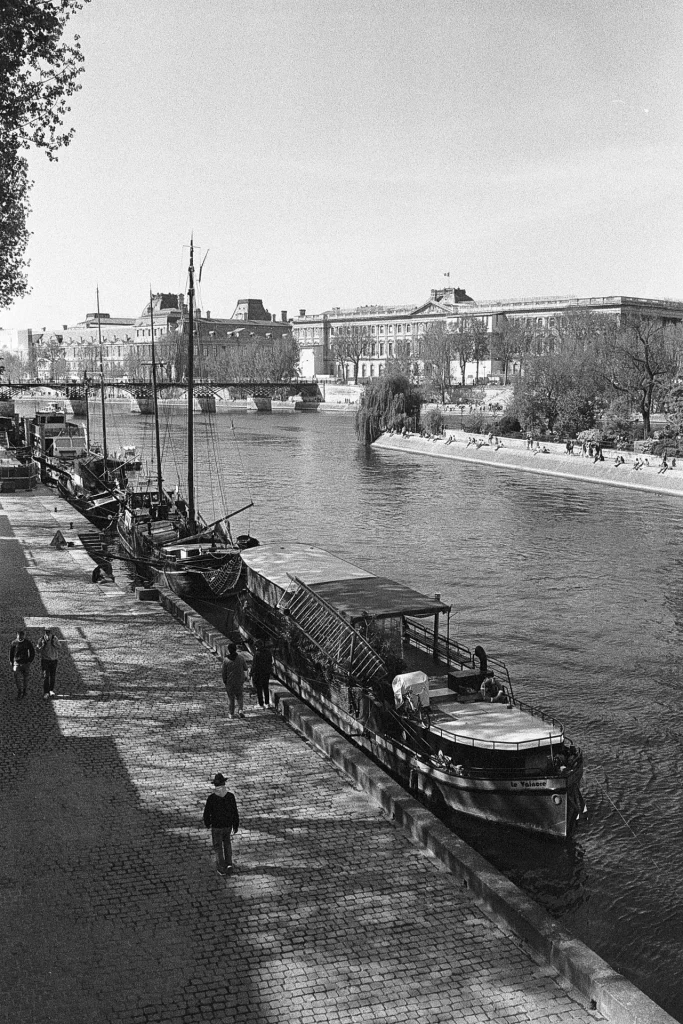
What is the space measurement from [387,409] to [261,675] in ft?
253

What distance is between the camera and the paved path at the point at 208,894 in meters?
9.48

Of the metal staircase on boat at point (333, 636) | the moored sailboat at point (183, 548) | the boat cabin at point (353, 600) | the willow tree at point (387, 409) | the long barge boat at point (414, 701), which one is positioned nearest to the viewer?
the long barge boat at point (414, 701)

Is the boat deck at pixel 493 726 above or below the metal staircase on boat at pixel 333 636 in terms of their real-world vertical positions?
below

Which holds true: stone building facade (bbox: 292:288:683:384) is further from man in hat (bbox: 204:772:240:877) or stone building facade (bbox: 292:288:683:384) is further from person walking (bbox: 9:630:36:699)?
man in hat (bbox: 204:772:240:877)

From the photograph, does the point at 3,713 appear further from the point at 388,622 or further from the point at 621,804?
the point at 621,804

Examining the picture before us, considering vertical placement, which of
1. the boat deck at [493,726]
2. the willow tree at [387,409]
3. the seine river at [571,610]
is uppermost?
the willow tree at [387,409]

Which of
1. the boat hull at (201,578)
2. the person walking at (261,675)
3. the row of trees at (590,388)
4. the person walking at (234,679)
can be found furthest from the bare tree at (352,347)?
the person walking at (234,679)

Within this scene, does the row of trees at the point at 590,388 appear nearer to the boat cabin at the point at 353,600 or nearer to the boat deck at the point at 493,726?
the boat cabin at the point at 353,600

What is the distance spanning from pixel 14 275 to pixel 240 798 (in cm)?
2897

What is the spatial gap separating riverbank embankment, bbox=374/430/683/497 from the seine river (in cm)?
161

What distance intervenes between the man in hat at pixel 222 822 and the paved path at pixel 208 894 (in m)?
0.23

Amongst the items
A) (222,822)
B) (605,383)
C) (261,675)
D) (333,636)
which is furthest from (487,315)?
(222,822)

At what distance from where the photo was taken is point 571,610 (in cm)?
2991

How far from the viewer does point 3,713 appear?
55.6 feet
